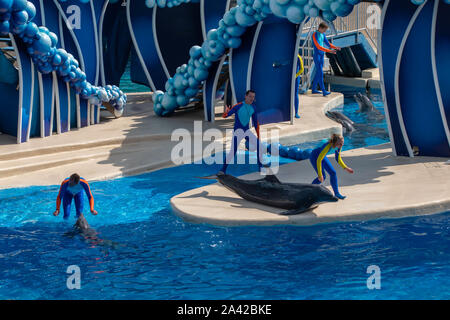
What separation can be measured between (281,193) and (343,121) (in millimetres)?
6597

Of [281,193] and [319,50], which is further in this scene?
[319,50]

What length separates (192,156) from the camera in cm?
1141

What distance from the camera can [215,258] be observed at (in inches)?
274

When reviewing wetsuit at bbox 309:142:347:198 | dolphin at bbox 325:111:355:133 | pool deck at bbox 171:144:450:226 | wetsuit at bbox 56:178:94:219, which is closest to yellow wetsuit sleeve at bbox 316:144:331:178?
wetsuit at bbox 309:142:347:198

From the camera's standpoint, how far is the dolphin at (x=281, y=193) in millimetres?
7836

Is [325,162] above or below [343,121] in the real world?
below

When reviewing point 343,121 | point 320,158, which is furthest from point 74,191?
point 343,121

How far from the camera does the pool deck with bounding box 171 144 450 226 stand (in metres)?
7.79

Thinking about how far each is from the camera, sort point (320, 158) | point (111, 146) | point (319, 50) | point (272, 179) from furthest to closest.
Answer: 1. point (319, 50)
2. point (111, 146)
3. point (272, 179)
4. point (320, 158)

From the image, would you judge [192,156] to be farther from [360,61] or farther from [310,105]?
[360,61]

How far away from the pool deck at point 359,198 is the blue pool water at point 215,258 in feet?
0.41

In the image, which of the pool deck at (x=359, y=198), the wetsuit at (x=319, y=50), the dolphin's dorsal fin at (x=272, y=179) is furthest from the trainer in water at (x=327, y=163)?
the wetsuit at (x=319, y=50)

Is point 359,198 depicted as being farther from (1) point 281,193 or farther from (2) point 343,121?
(2) point 343,121
